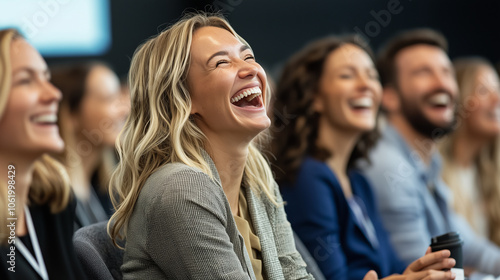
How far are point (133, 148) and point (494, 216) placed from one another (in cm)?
238

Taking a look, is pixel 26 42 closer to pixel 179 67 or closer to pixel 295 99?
pixel 179 67

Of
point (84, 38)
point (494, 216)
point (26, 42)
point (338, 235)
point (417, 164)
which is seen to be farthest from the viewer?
point (84, 38)

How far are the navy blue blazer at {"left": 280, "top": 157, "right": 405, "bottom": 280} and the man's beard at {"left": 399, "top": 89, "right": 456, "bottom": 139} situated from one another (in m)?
0.79

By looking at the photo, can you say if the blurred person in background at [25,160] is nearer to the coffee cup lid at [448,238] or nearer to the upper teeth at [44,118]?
the upper teeth at [44,118]

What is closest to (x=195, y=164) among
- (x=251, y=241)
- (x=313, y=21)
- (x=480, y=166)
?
(x=251, y=241)

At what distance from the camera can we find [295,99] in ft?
7.63

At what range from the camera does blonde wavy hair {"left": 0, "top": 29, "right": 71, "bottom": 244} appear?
51.6 inches

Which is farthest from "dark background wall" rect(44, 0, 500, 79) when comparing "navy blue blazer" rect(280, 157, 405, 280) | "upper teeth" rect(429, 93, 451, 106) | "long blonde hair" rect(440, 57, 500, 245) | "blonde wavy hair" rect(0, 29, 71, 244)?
"blonde wavy hair" rect(0, 29, 71, 244)

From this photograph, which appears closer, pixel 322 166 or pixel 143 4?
pixel 322 166

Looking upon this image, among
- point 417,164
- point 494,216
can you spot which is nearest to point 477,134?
point 494,216

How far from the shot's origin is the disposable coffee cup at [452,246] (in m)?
1.47

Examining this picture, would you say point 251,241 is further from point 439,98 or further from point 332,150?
point 439,98

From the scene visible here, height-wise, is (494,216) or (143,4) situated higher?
(143,4)

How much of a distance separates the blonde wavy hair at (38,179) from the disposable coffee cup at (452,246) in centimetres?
88
